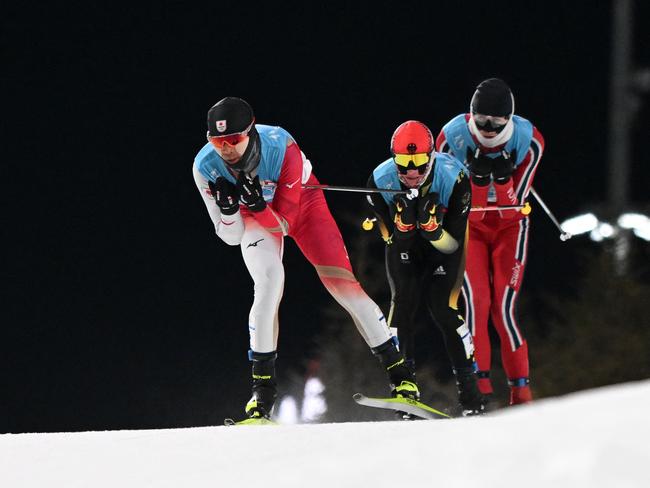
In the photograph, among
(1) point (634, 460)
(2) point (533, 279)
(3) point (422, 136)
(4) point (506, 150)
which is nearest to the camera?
(1) point (634, 460)

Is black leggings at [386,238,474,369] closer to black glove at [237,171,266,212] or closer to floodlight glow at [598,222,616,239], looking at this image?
black glove at [237,171,266,212]

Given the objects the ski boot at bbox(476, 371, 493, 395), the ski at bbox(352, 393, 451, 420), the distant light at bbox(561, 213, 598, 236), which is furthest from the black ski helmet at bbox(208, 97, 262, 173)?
the distant light at bbox(561, 213, 598, 236)

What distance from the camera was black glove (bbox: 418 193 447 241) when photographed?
24.8 ft

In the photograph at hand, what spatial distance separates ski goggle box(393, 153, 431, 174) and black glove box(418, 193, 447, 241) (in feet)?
0.55

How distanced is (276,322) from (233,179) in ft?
2.70

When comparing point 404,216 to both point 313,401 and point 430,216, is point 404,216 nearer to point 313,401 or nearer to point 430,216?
point 430,216

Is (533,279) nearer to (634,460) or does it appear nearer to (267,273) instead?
(267,273)

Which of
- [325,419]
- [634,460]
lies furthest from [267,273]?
[325,419]

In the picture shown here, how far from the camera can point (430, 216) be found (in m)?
7.57

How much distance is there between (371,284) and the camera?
67.5ft

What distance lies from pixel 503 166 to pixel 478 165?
6.0 inches

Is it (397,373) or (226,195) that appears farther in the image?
(397,373)

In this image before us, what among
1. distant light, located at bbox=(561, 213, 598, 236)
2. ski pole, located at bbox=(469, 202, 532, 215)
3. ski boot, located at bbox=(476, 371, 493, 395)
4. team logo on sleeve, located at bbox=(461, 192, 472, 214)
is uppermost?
team logo on sleeve, located at bbox=(461, 192, 472, 214)

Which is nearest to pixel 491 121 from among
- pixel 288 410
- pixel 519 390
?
pixel 519 390
